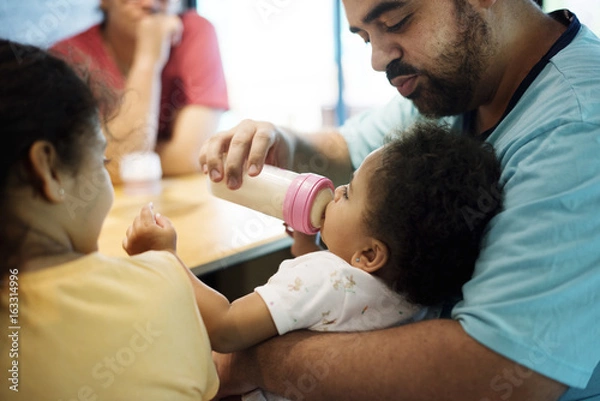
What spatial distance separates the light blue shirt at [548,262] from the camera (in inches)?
33.1

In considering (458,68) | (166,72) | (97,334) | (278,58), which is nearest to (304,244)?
(458,68)

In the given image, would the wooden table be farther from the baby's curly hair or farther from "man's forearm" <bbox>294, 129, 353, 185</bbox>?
the baby's curly hair

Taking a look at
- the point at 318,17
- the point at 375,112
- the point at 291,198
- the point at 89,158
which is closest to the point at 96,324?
the point at 89,158

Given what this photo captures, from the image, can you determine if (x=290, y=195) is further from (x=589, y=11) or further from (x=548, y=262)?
(x=589, y=11)

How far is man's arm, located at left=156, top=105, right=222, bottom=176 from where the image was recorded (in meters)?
1.96

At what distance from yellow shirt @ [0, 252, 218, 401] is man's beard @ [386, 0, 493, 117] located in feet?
2.39

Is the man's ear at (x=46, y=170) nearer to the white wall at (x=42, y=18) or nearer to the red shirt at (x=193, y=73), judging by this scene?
the white wall at (x=42, y=18)

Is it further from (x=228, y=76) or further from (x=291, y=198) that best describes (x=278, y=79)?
(x=291, y=198)

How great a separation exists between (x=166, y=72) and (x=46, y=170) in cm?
170

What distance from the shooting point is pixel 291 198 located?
1034 mm

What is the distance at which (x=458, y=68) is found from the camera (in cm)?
120

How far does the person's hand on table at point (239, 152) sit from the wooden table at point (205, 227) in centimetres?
16

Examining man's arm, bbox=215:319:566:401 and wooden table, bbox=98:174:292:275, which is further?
wooden table, bbox=98:174:292:275

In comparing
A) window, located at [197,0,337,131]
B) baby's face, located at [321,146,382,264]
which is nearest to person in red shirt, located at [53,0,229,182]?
window, located at [197,0,337,131]
